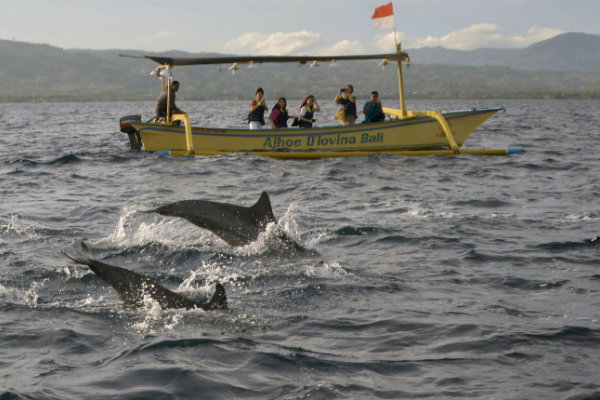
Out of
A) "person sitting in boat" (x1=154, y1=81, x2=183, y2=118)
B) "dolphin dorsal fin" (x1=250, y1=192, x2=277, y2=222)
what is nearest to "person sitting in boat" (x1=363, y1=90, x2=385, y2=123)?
"person sitting in boat" (x1=154, y1=81, x2=183, y2=118)

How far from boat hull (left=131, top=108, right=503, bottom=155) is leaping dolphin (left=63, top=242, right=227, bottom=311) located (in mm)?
16440

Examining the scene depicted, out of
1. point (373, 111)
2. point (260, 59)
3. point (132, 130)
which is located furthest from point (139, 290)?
point (132, 130)

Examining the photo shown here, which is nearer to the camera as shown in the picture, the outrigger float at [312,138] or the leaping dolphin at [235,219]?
the leaping dolphin at [235,219]

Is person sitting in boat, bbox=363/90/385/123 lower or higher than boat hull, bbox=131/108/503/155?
higher

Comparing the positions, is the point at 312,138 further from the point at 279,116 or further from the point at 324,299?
the point at 324,299

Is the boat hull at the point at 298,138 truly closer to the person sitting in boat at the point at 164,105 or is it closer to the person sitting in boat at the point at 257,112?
the person sitting in boat at the point at 257,112

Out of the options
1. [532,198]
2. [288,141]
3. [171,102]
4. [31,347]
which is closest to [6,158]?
[171,102]

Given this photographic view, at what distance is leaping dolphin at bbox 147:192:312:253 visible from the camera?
10258mm

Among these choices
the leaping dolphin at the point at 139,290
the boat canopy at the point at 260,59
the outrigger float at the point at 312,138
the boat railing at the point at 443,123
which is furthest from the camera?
the boat railing at the point at 443,123

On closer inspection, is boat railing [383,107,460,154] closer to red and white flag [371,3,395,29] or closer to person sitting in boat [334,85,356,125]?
person sitting in boat [334,85,356,125]

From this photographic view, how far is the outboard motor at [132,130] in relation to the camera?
83.6 ft

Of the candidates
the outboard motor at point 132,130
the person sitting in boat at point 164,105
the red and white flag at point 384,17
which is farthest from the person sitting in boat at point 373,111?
the outboard motor at point 132,130

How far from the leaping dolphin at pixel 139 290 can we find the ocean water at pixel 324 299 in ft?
0.43

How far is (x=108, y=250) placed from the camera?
1105cm
